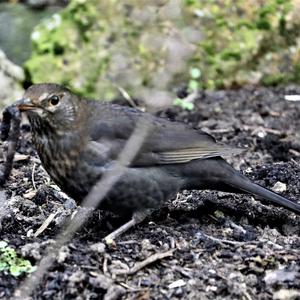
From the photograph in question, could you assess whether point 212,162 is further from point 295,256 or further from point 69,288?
point 69,288

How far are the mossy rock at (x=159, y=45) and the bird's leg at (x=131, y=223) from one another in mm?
3024

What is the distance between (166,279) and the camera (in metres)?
4.28

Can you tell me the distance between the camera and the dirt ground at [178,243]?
4.16 m

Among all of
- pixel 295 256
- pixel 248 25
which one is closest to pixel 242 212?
pixel 295 256

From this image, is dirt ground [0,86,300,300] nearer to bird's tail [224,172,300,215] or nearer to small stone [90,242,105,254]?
small stone [90,242,105,254]

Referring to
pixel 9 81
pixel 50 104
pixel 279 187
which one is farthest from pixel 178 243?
pixel 9 81

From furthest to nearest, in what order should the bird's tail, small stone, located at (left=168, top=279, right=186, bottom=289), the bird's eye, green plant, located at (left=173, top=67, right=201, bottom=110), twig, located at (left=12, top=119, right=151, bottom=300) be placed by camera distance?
1. green plant, located at (left=173, top=67, right=201, bottom=110)
2. the bird's tail
3. the bird's eye
4. small stone, located at (left=168, top=279, right=186, bottom=289)
5. twig, located at (left=12, top=119, right=151, bottom=300)

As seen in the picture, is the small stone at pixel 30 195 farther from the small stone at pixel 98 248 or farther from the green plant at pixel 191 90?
the green plant at pixel 191 90

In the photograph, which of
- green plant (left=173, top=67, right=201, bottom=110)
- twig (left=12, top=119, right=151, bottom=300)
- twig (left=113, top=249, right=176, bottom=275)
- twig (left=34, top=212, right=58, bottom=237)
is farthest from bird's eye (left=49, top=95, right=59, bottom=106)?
green plant (left=173, top=67, right=201, bottom=110)

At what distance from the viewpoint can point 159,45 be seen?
7.93 meters

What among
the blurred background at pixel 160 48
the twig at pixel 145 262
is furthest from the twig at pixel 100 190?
the blurred background at pixel 160 48

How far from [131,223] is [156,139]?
1.86 feet

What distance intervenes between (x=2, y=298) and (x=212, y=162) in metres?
1.73

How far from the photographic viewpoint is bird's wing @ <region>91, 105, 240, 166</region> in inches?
193
